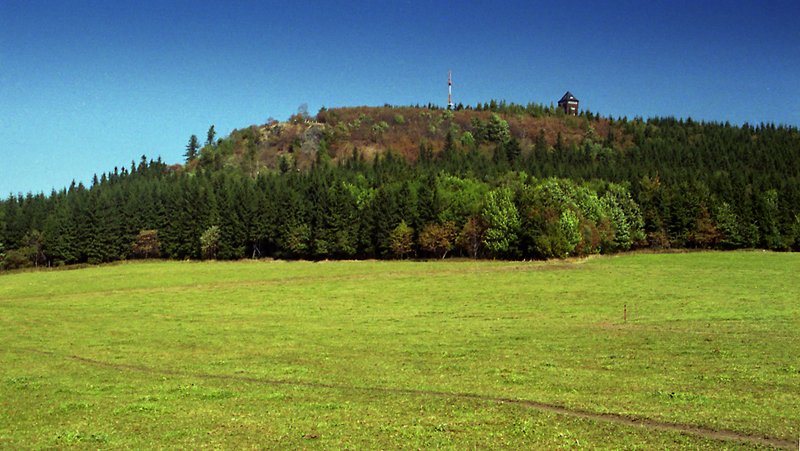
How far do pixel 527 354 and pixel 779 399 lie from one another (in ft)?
44.3

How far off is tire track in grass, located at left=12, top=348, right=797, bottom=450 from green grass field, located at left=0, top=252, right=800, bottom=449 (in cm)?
9

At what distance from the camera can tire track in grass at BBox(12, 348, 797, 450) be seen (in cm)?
1740

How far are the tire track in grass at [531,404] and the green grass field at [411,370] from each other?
94 millimetres

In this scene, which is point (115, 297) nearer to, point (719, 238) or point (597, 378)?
point (597, 378)

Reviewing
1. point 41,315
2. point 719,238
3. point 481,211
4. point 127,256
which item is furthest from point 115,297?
point 719,238

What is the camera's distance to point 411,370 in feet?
95.7

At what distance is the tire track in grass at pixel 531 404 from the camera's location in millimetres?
17403

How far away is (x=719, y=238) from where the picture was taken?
142375 mm

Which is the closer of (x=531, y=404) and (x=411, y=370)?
(x=531, y=404)

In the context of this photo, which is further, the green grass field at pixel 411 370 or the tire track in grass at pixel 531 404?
the green grass field at pixel 411 370

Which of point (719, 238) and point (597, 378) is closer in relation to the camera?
point (597, 378)

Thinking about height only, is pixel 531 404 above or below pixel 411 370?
above

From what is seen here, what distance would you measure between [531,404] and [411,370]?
27.7ft

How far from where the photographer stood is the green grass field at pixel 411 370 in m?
18.8
